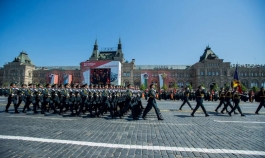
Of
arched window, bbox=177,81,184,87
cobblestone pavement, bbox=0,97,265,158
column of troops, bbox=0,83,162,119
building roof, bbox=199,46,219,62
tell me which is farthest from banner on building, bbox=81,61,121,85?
building roof, bbox=199,46,219,62

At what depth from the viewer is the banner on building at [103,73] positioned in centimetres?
3700

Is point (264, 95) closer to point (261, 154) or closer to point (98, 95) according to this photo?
point (261, 154)

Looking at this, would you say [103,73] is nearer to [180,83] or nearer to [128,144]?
[128,144]

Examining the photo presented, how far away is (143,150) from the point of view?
→ 3.85 metres

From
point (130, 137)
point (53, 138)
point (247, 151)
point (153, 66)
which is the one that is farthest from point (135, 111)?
point (153, 66)

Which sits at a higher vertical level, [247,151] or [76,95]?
[76,95]

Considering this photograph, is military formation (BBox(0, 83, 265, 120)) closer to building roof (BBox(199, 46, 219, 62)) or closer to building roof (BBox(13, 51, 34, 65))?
building roof (BBox(199, 46, 219, 62))

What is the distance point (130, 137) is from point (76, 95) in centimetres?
573

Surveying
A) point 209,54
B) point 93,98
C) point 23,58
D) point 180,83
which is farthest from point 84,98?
point 23,58

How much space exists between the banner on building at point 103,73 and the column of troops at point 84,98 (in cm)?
2615

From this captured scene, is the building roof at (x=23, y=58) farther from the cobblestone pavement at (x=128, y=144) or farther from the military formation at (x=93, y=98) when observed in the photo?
Answer: the cobblestone pavement at (x=128, y=144)

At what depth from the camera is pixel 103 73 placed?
37844 millimetres

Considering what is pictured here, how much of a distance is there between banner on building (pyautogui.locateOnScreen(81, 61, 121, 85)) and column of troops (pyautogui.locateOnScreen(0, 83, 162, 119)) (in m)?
26.1

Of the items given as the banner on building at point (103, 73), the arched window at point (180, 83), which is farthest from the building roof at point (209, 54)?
the banner on building at point (103, 73)
